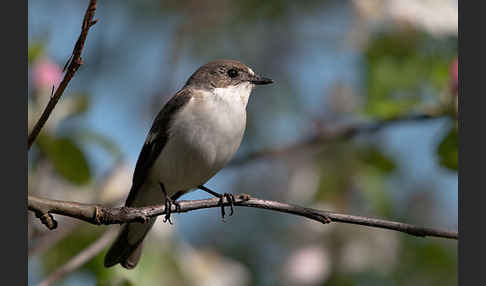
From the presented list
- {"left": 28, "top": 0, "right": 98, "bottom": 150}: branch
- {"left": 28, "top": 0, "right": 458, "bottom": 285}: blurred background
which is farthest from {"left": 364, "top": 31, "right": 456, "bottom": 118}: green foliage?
{"left": 28, "top": 0, "right": 98, "bottom": 150}: branch

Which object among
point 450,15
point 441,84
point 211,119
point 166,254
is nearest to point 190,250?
point 166,254

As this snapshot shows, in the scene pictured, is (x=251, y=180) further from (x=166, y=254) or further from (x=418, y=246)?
(x=166, y=254)

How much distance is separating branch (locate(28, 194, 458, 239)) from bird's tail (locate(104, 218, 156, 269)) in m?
0.89

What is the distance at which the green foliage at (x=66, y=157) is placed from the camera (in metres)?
2.92

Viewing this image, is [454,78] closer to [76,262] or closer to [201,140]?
[201,140]

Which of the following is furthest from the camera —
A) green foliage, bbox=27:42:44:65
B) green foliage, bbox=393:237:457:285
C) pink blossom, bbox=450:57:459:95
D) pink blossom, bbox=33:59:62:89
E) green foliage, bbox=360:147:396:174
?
green foliage, bbox=393:237:457:285

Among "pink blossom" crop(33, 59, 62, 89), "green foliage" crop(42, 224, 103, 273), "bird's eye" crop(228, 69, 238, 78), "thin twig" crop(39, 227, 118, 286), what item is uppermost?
"pink blossom" crop(33, 59, 62, 89)

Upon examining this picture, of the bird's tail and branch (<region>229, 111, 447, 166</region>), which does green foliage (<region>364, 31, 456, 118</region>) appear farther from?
the bird's tail

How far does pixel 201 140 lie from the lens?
3094 mm

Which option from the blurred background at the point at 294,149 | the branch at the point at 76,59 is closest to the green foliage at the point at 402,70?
the blurred background at the point at 294,149

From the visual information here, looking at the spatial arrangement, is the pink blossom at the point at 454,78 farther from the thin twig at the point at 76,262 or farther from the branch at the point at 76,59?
the branch at the point at 76,59

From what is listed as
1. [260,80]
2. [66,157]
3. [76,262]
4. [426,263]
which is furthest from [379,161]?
[76,262]

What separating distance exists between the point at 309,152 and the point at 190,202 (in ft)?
8.93

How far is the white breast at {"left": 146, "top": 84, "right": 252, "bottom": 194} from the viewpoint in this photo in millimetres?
3100
